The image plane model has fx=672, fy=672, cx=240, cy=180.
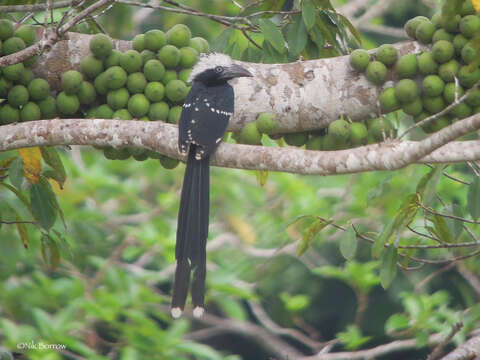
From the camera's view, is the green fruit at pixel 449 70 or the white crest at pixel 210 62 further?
the white crest at pixel 210 62

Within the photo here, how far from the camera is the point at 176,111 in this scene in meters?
2.52

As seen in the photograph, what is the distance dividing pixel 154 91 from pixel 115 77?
0.48 ft

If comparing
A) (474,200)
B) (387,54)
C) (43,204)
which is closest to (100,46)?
(43,204)

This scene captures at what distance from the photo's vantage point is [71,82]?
2.37 meters

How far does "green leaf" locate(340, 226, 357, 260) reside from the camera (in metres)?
2.21

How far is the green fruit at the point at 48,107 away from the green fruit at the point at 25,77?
0.09m

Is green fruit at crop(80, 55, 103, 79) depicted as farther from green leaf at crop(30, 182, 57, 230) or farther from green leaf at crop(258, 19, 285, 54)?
green leaf at crop(258, 19, 285, 54)

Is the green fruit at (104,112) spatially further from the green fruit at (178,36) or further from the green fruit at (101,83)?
the green fruit at (178,36)

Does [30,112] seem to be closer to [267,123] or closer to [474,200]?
[267,123]

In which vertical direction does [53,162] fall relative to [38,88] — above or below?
below

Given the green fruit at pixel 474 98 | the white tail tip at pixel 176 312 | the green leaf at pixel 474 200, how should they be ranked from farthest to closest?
the green fruit at pixel 474 98 < the white tail tip at pixel 176 312 < the green leaf at pixel 474 200

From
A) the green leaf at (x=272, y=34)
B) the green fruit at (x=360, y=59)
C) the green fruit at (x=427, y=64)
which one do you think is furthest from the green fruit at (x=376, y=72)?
the green leaf at (x=272, y=34)

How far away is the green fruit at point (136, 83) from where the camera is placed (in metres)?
2.43

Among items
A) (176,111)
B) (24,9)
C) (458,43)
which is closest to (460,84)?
(458,43)
